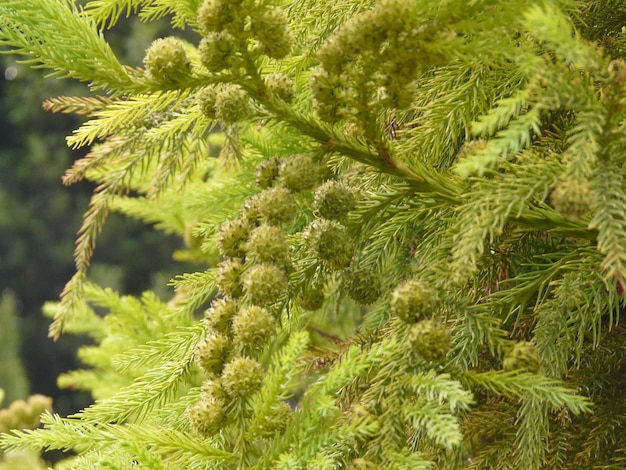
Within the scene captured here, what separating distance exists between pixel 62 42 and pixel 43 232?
8866 millimetres

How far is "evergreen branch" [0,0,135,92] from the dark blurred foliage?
8002mm

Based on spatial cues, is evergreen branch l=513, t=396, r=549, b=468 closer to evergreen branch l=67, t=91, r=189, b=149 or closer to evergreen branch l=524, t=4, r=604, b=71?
evergreen branch l=524, t=4, r=604, b=71

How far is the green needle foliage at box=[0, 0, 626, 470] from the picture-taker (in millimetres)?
508

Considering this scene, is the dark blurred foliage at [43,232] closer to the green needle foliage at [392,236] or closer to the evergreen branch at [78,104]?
the evergreen branch at [78,104]

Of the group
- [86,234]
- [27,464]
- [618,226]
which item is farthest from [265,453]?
[27,464]

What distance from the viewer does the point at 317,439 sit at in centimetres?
51

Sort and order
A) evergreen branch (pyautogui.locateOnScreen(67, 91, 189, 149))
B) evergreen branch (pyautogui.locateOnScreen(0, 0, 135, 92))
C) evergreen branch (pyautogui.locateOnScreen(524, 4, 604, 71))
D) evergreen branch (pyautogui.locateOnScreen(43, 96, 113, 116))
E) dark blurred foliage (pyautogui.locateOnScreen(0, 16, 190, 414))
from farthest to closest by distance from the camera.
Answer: dark blurred foliage (pyautogui.locateOnScreen(0, 16, 190, 414)) < evergreen branch (pyautogui.locateOnScreen(43, 96, 113, 116)) < evergreen branch (pyautogui.locateOnScreen(67, 91, 189, 149)) < evergreen branch (pyautogui.locateOnScreen(0, 0, 135, 92)) < evergreen branch (pyautogui.locateOnScreen(524, 4, 604, 71))

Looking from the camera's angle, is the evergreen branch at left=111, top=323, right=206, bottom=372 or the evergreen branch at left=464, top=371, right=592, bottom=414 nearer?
the evergreen branch at left=464, top=371, right=592, bottom=414

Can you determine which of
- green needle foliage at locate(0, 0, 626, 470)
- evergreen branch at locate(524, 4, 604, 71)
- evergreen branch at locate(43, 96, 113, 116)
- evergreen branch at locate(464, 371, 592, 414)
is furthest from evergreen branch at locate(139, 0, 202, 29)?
evergreen branch at locate(464, 371, 592, 414)

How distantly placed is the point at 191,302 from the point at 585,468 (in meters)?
0.50

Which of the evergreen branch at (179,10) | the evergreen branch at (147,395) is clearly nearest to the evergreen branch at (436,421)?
the evergreen branch at (147,395)

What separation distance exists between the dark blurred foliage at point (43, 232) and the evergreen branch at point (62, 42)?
26.3 ft

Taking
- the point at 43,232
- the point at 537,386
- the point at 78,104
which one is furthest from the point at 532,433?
the point at 43,232

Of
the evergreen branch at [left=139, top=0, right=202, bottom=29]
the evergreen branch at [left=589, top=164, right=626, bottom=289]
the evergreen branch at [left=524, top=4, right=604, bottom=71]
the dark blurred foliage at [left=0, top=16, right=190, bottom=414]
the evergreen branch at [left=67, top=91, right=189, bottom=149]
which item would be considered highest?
the evergreen branch at [left=139, top=0, right=202, bottom=29]
